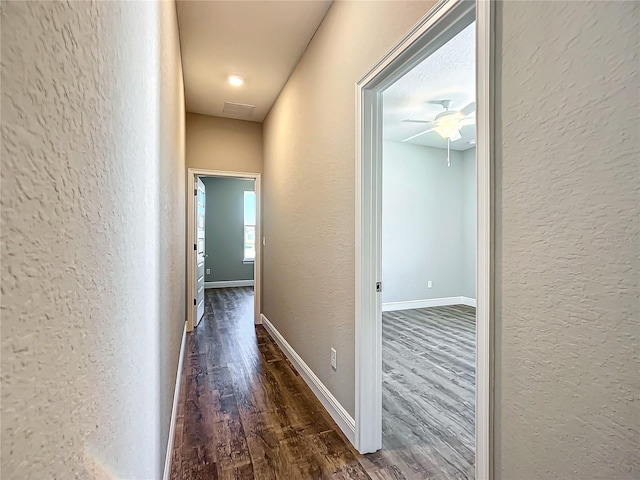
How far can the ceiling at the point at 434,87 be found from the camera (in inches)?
104

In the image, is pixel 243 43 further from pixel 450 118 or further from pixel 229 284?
pixel 229 284

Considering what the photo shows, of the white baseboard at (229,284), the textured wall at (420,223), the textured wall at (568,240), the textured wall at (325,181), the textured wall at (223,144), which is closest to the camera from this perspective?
the textured wall at (568,240)

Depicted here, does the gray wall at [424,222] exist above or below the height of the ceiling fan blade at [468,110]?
below

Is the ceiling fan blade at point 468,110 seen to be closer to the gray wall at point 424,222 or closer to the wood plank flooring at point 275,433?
the gray wall at point 424,222

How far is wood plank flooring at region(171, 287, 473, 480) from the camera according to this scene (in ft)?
5.35

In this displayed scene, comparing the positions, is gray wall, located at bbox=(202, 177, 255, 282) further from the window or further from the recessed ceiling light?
the recessed ceiling light

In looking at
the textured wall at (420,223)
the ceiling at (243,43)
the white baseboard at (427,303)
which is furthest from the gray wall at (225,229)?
the ceiling at (243,43)

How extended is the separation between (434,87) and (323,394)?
3.10 m

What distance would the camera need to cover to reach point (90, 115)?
1.64 feet

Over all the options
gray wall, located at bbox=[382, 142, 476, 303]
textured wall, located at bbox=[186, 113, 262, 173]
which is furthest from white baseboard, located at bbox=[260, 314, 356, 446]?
gray wall, located at bbox=[382, 142, 476, 303]

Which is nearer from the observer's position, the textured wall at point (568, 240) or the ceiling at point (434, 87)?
the textured wall at point (568, 240)

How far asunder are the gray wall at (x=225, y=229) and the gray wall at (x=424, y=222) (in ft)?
12.4

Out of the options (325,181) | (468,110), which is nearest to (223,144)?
(325,181)

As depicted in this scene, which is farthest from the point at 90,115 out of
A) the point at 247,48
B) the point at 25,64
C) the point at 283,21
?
the point at 247,48
